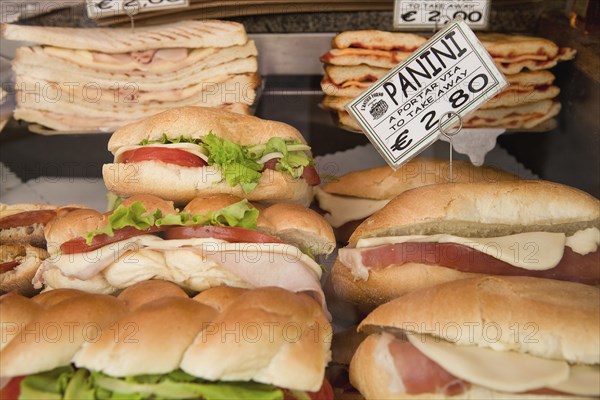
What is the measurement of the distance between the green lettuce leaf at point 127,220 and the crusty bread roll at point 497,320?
93cm

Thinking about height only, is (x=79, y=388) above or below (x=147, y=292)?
below

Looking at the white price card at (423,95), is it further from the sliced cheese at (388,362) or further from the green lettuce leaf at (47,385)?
the green lettuce leaf at (47,385)

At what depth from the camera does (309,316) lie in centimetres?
215

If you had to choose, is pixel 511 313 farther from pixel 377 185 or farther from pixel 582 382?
pixel 377 185

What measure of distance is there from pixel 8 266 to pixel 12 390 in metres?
0.91

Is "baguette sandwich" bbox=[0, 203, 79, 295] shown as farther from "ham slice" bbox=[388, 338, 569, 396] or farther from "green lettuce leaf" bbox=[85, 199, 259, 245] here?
"ham slice" bbox=[388, 338, 569, 396]

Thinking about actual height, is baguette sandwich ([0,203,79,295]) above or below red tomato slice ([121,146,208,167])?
below

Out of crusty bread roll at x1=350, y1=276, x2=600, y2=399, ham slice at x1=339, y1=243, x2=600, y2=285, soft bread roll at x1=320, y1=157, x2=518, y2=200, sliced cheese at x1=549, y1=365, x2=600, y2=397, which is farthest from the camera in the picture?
soft bread roll at x1=320, y1=157, x2=518, y2=200

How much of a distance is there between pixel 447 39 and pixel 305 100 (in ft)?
5.46


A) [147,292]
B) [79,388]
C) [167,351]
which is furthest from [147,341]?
[147,292]

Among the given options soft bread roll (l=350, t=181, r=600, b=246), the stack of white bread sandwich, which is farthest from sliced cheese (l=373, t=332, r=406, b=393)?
the stack of white bread sandwich

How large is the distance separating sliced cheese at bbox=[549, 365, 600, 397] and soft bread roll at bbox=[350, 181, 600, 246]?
66 centimetres

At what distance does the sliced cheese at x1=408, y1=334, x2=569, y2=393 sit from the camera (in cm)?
187

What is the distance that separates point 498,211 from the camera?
246cm
